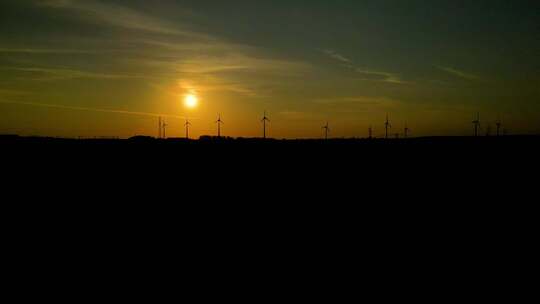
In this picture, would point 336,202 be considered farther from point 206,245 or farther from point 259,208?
point 206,245

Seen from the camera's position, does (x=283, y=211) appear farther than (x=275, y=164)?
No

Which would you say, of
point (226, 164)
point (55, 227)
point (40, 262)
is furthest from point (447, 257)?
point (226, 164)

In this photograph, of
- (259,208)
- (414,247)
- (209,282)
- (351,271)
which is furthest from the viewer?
(259,208)

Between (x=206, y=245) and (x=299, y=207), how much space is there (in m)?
7.83

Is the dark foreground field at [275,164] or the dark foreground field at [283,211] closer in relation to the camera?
the dark foreground field at [283,211]

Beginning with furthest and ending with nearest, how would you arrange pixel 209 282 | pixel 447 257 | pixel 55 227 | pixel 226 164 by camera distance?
1. pixel 226 164
2. pixel 55 227
3. pixel 447 257
4. pixel 209 282

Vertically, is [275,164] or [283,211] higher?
[275,164]

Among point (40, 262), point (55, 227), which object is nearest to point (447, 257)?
point (40, 262)

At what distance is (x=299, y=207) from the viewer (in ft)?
71.5

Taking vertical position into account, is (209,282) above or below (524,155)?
below

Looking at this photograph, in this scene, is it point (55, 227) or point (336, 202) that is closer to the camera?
point (55, 227)

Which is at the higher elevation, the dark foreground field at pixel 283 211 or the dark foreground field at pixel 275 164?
the dark foreground field at pixel 275 164

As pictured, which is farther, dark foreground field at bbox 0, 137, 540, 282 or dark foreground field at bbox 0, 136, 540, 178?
dark foreground field at bbox 0, 136, 540, 178

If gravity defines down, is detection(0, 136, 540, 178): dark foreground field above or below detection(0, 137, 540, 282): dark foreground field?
above
